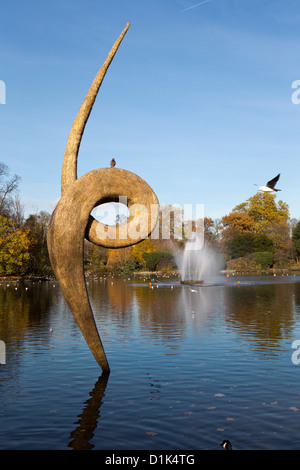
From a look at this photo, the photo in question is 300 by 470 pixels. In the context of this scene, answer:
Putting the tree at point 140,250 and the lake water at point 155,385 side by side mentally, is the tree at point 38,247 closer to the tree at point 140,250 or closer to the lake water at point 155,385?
the tree at point 140,250

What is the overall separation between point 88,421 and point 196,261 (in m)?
40.7

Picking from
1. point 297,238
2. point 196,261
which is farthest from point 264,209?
point 196,261

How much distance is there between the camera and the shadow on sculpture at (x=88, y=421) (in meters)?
6.58

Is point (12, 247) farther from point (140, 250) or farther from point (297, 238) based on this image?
point (297, 238)

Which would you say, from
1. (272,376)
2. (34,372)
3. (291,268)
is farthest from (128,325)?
(291,268)

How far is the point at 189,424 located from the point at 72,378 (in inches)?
132

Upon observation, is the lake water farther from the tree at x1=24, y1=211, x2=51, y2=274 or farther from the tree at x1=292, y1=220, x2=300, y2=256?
the tree at x1=292, y1=220, x2=300, y2=256

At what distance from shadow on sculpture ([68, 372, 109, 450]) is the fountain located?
2796cm

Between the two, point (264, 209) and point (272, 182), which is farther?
point (264, 209)

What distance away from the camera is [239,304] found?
22.4 m

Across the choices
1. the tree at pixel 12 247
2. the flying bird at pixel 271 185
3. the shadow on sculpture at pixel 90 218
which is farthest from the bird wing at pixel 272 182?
the tree at pixel 12 247

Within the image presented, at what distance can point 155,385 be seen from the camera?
9.22 m

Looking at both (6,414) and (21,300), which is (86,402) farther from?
(21,300)

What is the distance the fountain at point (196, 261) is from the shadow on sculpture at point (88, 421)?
2796cm
